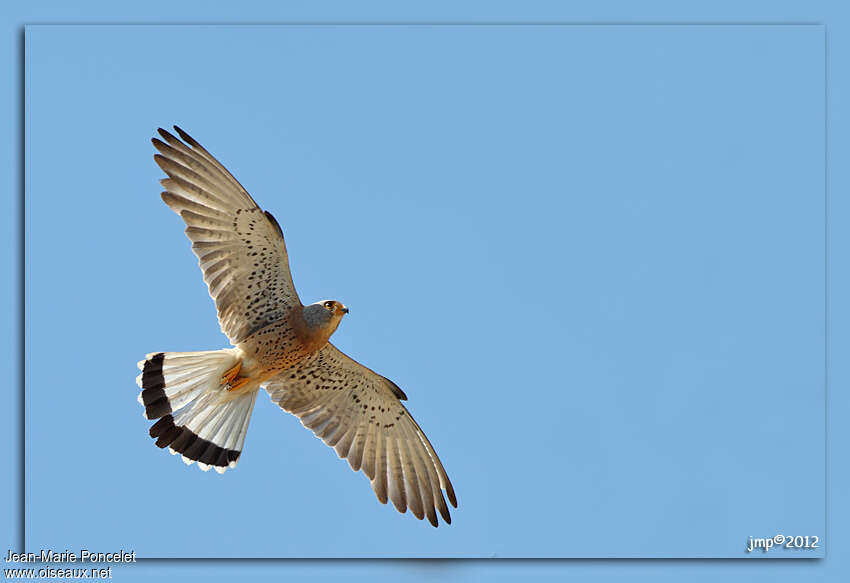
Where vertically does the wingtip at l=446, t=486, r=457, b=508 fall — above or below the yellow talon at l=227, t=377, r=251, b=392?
below

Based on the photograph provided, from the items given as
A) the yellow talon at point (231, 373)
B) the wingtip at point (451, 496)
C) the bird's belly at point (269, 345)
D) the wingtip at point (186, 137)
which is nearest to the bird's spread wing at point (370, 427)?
the wingtip at point (451, 496)

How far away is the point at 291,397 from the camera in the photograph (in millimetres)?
8523

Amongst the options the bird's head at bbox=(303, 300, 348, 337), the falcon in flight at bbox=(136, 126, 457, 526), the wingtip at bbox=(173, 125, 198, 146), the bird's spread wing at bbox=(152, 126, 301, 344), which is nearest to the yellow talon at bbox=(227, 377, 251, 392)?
the falcon in flight at bbox=(136, 126, 457, 526)

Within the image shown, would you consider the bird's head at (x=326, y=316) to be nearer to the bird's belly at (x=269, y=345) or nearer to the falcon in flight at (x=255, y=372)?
the falcon in flight at (x=255, y=372)

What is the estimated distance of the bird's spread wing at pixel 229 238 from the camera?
24.8 feet

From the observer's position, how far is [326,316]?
7719mm

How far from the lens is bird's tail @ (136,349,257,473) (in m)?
7.66

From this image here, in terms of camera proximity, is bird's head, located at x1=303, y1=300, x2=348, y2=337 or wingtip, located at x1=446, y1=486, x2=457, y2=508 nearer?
bird's head, located at x1=303, y1=300, x2=348, y2=337

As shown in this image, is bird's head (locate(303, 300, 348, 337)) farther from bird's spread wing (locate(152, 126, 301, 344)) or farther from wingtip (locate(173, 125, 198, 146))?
wingtip (locate(173, 125, 198, 146))

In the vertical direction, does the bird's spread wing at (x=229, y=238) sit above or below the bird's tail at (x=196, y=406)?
above

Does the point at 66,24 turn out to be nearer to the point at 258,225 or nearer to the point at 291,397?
the point at 258,225

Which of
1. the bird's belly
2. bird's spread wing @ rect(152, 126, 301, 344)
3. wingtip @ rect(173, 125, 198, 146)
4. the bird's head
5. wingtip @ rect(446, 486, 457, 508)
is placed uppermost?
wingtip @ rect(173, 125, 198, 146)

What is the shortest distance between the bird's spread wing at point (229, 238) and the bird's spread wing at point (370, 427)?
671 mm

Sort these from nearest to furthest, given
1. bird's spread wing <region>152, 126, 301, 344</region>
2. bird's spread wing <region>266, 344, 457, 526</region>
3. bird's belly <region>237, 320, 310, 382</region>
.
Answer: bird's spread wing <region>152, 126, 301, 344</region>
bird's belly <region>237, 320, 310, 382</region>
bird's spread wing <region>266, 344, 457, 526</region>
